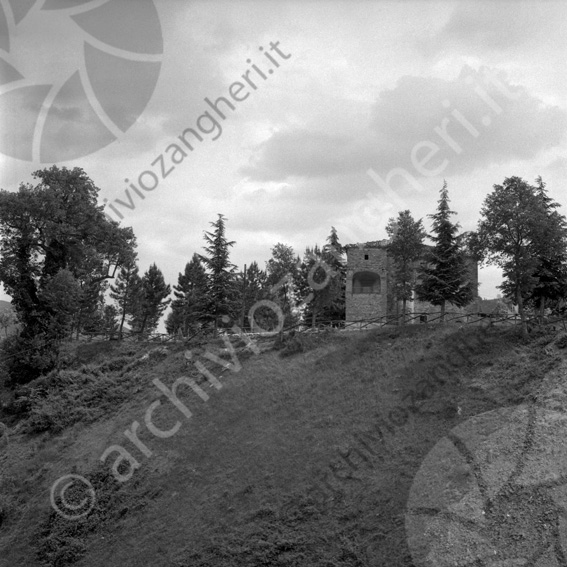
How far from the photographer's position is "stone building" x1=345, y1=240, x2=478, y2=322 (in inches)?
1805

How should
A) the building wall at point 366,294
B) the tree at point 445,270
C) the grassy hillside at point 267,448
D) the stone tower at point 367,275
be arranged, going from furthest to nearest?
the stone tower at point 367,275 < the building wall at point 366,294 < the tree at point 445,270 < the grassy hillside at point 267,448

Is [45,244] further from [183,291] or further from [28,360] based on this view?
[183,291]

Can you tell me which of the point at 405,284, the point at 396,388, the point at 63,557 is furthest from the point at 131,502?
the point at 405,284

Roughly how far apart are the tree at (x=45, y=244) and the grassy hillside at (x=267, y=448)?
4.46 metres

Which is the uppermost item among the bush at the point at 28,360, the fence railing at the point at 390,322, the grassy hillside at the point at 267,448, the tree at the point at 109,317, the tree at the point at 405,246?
the tree at the point at 405,246

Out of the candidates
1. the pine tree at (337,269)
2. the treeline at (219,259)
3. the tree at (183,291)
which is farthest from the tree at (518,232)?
the tree at (183,291)

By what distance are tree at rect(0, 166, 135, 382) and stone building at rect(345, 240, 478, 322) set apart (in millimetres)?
17492

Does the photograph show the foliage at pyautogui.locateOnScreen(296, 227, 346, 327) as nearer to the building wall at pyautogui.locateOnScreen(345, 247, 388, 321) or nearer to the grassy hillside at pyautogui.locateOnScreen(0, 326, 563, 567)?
the grassy hillside at pyautogui.locateOnScreen(0, 326, 563, 567)

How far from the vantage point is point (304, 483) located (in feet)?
69.1

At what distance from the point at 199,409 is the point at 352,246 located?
23013 mm

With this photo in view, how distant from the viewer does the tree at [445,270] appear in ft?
117

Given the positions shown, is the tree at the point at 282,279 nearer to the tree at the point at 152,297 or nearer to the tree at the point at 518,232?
the tree at the point at 152,297

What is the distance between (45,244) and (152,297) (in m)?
14.5

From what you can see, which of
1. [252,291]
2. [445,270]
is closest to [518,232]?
[445,270]
